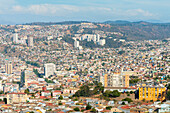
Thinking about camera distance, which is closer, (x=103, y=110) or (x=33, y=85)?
(x=103, y=110)

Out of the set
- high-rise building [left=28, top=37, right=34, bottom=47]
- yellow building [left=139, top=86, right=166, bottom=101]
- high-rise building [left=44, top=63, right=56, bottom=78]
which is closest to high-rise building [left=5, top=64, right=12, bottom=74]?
high-rise building [left=44, top=63, right=56, bottom=78]

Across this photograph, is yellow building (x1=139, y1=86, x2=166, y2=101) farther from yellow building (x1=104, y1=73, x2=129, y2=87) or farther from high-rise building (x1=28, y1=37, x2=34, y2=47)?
high-rise building (x1=28, y1=37, x2=34, y2=47)

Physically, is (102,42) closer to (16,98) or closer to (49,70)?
(49,70)

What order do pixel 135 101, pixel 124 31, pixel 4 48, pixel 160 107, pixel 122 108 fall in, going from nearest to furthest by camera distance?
1. pixel 160 107
2. pixel 122 108
3. pixel 135 101
4. pixel 4 48
5. pixel 124 31

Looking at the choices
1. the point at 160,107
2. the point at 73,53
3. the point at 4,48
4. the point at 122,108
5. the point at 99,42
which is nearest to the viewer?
the point at 160,107

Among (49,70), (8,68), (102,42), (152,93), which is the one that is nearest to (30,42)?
(102,42)

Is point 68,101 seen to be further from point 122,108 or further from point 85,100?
point 122,108

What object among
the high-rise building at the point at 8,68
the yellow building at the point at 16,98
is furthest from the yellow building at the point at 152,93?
the high-rise building at the point at 8,68

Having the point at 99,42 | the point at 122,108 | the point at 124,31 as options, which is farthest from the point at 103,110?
the point at 124,31

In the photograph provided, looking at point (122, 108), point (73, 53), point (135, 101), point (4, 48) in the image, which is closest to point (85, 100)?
point (135, 101)

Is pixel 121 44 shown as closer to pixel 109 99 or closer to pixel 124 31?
pixel 124 31
